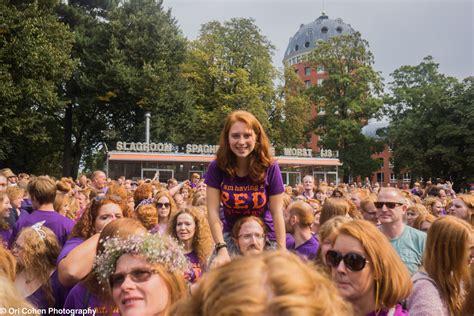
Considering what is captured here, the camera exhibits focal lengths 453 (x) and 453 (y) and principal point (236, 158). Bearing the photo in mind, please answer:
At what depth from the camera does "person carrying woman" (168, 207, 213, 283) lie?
184 inches

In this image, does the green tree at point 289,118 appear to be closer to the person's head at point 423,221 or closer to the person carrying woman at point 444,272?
the person's head at point 423,221

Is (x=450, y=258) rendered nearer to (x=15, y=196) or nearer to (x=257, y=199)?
(x=257, y=199)

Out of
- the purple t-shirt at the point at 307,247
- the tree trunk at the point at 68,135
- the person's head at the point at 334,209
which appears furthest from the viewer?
the tree trunk at the point at 68,135

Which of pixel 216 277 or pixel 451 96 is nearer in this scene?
pixel 216 277

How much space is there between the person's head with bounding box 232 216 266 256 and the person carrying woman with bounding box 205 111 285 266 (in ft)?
0.22

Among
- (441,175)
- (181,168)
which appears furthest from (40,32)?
(441,175)

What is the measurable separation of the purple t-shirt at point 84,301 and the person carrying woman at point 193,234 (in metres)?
1.80

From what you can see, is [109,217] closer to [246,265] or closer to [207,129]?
[246,265]

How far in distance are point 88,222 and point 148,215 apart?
2.02m

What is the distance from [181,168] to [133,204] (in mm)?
24395

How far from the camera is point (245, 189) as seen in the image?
361 centimetres

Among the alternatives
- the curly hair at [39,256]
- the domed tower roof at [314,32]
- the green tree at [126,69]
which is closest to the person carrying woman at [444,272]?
the curly hair at [39,256]

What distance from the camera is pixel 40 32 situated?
72.1ft

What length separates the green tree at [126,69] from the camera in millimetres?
30125
